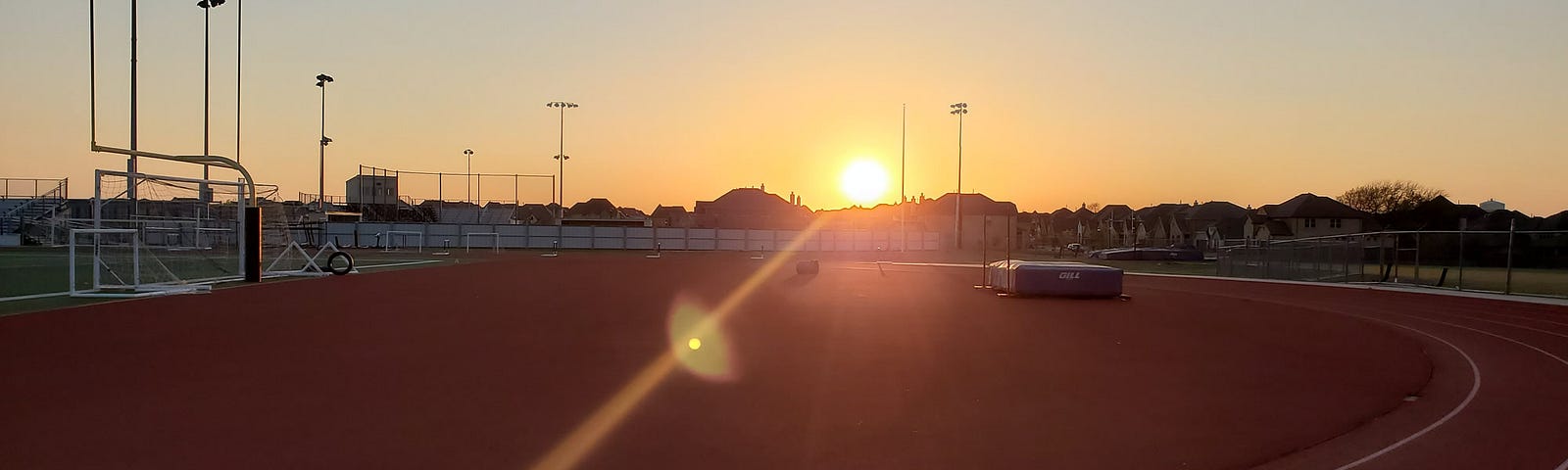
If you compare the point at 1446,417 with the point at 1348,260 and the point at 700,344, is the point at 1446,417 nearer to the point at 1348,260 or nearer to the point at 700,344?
the point at 700,344

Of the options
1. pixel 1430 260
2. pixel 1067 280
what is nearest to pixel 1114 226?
→ pixel 1430 260

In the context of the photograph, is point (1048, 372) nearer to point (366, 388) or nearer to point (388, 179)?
point (366, 388)

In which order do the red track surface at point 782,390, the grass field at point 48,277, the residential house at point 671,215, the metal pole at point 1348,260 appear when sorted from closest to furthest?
the red track surface at point 782,390
the grass field at point 48,277
the metal pole at point 1348,260
the residential house at point 671,215

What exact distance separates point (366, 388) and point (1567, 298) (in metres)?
28.8

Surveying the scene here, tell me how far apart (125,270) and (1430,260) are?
42904 mm

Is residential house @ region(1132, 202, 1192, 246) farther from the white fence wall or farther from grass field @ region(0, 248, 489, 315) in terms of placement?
grass field @ region(0, 248, 489, 315)

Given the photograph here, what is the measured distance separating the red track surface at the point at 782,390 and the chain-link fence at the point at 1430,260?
36.9ft

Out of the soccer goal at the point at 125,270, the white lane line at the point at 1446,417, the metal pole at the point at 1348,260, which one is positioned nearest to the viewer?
the white lane line at the point at 1446,417

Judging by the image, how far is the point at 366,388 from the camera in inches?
354

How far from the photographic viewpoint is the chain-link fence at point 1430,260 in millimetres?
27000

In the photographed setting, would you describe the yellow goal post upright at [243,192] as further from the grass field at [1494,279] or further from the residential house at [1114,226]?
the residential house at [1114,226]

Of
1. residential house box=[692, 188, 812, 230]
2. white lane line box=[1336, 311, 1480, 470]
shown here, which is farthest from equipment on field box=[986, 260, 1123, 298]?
residential house box=[692, 188, 812, 230]

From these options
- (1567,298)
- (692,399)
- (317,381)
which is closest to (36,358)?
(317,381)

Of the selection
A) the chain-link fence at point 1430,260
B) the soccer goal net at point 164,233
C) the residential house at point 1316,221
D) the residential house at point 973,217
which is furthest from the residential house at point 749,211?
the soccer goal net at point 164,233
